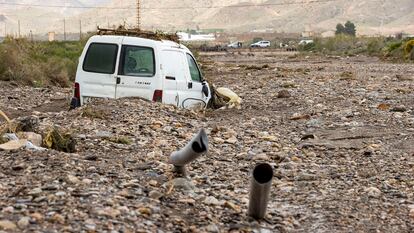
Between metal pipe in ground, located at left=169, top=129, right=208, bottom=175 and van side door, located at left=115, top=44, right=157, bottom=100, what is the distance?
4.71 metres

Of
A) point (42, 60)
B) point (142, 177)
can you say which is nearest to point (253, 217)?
point (142, 177)

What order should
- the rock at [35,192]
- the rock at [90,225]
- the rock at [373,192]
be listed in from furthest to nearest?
the rock at [373,192] → the rock at [35,192] → the rock at [90,225]

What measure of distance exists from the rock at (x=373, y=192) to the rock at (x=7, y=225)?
3806 mm

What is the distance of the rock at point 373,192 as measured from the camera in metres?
7.13

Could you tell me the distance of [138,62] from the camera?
11.7 metres

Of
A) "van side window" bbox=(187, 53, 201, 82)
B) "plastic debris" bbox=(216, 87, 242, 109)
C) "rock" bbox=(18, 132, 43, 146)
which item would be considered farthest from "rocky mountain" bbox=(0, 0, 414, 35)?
"rock" bbox=(18, 132, 43, 146)

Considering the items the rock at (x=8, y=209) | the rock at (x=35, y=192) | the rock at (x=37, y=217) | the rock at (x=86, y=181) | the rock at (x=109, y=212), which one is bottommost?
the rock at (x=109, y=212)

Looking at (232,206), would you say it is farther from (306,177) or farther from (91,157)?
(91,157)

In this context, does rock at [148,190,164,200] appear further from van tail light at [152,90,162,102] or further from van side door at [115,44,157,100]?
van tail light at [152,90,162,102]

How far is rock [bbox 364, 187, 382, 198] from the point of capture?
23.4 ft

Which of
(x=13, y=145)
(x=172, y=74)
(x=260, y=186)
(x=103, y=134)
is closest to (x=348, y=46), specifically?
(x=172, y=74)

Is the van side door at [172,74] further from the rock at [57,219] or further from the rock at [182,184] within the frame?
the rock at [57,219]

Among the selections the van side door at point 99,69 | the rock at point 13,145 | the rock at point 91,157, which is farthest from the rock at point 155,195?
the van side door at point 99,69

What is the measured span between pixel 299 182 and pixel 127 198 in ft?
8.11
